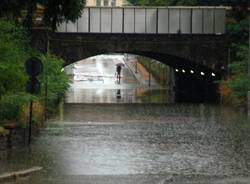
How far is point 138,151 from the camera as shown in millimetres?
22781

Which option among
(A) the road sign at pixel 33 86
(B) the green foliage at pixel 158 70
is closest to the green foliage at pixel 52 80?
(A) the road sign at pixel 33 86

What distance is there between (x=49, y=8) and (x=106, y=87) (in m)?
57.9

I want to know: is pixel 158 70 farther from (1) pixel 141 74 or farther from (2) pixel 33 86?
(2) pixel 33 86

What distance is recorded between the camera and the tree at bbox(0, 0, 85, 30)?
17719mm

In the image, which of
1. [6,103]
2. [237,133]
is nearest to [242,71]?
[237,133]

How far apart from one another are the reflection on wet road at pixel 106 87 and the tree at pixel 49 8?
35.4 meters

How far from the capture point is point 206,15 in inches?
2202

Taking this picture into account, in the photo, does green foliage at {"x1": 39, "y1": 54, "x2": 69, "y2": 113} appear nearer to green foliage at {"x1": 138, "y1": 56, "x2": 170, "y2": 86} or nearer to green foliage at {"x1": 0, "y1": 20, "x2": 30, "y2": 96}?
green foliage at {"x1": 0, "y1": 20, "x2": 30, "y2": 96}

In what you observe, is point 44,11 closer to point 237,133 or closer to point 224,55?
point 237,133

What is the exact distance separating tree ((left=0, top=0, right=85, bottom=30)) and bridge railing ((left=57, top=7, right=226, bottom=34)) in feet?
118

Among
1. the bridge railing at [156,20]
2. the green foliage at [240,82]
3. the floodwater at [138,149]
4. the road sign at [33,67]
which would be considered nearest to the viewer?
the floodwater at [138,149]

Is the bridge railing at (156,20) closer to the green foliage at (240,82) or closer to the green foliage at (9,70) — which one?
the green foliage at (240,82)

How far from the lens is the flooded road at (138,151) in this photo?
18.0m

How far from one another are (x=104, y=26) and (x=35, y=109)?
86.4 feet
